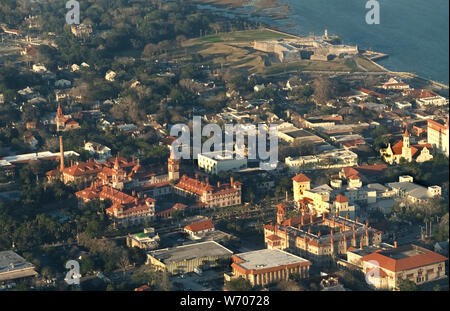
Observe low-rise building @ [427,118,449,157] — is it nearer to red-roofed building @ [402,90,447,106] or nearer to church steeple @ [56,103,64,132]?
red-roofed building @ [402,90,447,106]

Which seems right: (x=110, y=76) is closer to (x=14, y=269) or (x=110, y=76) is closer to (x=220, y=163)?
(x=220, y=163)

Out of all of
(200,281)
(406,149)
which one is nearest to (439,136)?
(406,149)

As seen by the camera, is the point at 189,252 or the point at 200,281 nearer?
the point at 200,281

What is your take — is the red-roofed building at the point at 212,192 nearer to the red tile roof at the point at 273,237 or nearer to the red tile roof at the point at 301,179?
the red tile roof at the point at 301,179

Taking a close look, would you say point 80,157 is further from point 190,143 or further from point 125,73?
point 125,73

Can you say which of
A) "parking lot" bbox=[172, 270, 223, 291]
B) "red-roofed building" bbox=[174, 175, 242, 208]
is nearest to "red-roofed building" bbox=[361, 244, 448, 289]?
"parking lot" bbox=[172, 270, 223, 291]
